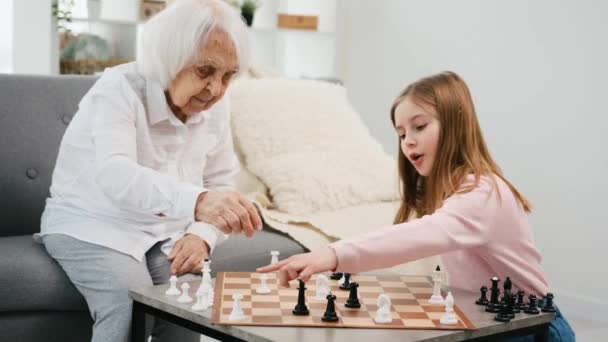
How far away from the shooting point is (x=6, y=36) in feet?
13.5

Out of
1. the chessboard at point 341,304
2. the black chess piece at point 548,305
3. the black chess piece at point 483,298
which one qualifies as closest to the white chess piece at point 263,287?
the chessboard at point 341,304

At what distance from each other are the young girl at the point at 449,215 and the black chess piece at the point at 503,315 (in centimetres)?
18

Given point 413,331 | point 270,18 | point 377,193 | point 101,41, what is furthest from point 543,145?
point 413,331

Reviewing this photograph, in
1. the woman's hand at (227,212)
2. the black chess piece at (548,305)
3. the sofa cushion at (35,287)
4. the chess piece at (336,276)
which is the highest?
the woman's hand at (227,212)

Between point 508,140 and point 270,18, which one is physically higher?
point 270,18

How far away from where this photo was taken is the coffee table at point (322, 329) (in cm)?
147

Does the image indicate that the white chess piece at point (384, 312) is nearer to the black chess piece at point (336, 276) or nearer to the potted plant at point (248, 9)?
the black chess piece at point (336, 276)

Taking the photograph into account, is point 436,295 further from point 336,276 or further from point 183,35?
point 183,35

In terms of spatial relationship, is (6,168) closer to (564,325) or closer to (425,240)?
(425,240)

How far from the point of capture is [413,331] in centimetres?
151

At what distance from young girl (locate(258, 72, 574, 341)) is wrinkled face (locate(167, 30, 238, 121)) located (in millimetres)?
448

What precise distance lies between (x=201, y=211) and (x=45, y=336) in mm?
644

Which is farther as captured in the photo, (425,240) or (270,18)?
(270,18)

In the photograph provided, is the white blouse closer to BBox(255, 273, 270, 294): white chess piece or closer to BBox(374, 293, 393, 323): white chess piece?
BBox(255, 273, 270, 294): white chess piece
